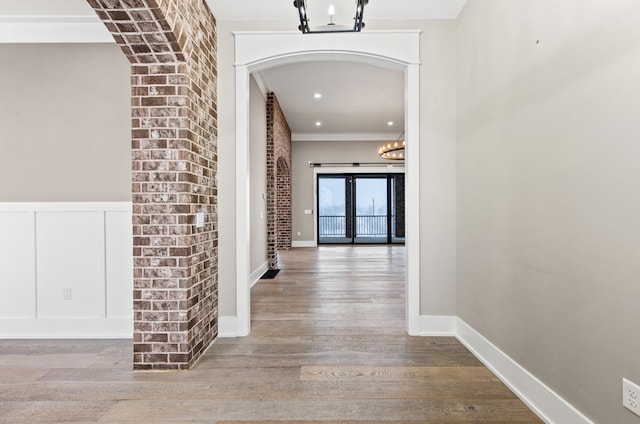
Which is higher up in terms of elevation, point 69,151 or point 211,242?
point 69,151

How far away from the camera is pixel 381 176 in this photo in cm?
997

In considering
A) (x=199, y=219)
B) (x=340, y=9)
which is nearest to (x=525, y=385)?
(x=199, y=219)

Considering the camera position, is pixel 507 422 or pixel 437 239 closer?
pixel 507 422

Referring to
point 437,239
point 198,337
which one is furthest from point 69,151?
point 437,239

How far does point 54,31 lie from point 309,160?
7.08m

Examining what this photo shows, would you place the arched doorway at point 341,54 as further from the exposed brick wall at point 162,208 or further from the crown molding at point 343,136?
the crown molding at point 343,136

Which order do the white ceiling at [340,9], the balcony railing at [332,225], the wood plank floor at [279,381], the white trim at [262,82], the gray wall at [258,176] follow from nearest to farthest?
the wood plank floor at [279,381]
the white ceiling at [340,9]
the gray wall at [258,176]
the white trim at [262,82]
the balcony railing at [332,225]

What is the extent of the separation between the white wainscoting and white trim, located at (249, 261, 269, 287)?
Result: 6.61 ft

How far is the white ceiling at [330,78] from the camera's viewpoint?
2691 mm

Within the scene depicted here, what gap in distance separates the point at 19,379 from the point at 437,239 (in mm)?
3127

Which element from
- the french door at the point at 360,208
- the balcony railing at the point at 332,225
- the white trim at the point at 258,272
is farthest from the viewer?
the balcony railing at the point at 332,225

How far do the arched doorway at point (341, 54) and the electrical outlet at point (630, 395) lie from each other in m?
1.61

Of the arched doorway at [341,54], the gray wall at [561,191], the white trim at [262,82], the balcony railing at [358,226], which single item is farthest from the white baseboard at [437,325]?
the balcony railing at [358,226]

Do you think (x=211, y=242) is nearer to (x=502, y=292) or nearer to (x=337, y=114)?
(x=502, y=292)
